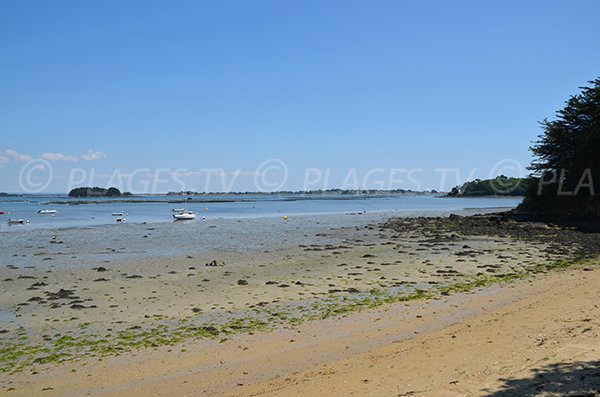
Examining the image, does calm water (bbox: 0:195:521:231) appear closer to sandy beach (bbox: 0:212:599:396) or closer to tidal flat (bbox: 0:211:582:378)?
tidal flat (bbox: 0:211:582:378)

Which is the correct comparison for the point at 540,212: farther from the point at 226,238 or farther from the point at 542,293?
the point at 542,293

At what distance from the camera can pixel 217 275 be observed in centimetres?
1995

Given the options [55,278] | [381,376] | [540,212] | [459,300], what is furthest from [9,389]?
[540,212]

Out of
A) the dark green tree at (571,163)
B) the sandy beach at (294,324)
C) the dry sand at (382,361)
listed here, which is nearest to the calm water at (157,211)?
the dark green tree at (571,163)

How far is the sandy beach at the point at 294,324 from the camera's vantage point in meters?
8.00

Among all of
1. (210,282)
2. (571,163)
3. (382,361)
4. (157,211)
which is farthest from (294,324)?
(157,211)

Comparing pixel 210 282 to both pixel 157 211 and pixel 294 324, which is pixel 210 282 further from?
pixel 157 211

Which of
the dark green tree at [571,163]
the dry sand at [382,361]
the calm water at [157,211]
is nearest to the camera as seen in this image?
the dry sand at [382,361]

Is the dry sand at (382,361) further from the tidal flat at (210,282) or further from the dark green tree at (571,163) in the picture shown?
the dark green tree at (571,163)

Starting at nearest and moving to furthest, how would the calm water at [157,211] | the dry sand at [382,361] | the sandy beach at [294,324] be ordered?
Answer: the dry sand at [382,361] < the sandy beach at [294,324] < the calm water at [157,211]

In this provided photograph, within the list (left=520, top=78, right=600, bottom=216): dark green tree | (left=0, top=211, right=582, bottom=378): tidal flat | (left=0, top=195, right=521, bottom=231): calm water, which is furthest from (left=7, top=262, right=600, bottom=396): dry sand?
(left=0, top=195, right=521, bottom=231): calm water

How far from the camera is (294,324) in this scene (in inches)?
467

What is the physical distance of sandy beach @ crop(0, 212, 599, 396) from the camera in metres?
8.00

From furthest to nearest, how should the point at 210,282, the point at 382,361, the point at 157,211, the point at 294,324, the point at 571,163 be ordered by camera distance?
the point at 157,211, the point at 571,163, the point at 210,282, the point at 294,324, the point at 382,361
